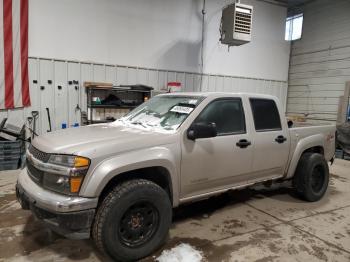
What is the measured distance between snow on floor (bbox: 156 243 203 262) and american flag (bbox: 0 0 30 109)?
5238mm

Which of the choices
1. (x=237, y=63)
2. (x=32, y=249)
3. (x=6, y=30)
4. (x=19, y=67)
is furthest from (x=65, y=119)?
(x=237, y=63)

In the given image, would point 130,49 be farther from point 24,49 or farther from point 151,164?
point 151,164

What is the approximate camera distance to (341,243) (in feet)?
9.80

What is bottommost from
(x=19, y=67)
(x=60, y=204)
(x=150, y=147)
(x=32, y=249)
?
(x=32, y=249)

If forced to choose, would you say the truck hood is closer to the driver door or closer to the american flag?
the driver door

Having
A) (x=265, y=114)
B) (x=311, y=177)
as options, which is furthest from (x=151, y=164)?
(x=311, y=177)

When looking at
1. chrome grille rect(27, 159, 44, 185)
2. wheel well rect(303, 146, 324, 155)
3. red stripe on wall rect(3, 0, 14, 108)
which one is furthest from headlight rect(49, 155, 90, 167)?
red stripe on wall rect(3, 0, 14, 108)

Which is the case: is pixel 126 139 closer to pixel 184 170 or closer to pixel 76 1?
pixel 184 170

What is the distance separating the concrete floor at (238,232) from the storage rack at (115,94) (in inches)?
106

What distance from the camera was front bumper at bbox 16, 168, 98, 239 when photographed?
7.15 feet

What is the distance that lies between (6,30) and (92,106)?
7.71 ft

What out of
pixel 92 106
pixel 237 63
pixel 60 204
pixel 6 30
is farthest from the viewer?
pixel 237 63

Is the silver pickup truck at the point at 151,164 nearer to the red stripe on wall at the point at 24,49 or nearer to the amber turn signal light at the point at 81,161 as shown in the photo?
the amber turn signal light at the point at 81,161

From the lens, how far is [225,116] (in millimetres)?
3270
